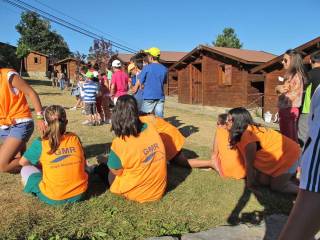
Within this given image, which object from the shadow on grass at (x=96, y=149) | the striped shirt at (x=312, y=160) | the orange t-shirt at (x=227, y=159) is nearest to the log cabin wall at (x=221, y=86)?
the shadow on grass at (x=96, y=149)

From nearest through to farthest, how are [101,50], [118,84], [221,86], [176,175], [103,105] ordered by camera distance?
[176,175], [118,84], [103,105], [221,86], [101,50]

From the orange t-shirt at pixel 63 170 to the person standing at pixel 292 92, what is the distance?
339 centimetres

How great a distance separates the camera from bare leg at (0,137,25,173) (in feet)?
15.5

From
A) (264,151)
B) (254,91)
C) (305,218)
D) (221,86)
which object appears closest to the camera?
(305,218)

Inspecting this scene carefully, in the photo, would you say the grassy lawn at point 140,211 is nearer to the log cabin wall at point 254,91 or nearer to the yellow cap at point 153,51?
the yellow cap at point 153,51

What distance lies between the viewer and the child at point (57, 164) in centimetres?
400

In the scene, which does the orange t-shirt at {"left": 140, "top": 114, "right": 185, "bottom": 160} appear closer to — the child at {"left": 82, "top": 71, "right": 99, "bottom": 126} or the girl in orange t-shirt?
the girl in orange t-shirt

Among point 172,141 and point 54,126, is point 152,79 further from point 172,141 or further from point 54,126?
point 54,126

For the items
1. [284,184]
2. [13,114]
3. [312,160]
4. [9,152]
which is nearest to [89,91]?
[13,114]

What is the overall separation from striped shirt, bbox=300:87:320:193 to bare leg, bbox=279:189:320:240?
27 millimetres

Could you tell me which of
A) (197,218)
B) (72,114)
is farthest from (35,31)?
(197,218)

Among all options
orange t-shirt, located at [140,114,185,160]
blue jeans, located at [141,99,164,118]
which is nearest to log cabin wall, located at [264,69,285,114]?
blue jeans, located at [141,99,164,118]

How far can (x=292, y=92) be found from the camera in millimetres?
5891

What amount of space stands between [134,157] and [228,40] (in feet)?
216
